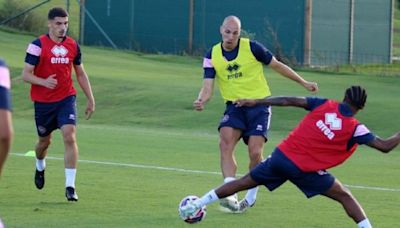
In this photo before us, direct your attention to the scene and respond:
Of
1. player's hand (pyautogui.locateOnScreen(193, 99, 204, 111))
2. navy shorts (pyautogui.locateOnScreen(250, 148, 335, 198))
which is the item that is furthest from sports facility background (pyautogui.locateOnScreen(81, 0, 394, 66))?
navy shorts (pyautogui.locateOnScreen(250, 148, 335, 198))

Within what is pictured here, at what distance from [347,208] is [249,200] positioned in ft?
7.59

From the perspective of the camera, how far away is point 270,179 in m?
10.9

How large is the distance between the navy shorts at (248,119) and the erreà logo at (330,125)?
2742 mm

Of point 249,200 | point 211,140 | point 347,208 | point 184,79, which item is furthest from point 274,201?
Answer: point 184,79

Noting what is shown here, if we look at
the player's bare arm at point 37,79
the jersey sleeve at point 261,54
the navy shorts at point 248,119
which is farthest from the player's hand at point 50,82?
the jersey sleeve at point 261,54

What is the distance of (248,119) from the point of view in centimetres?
1319

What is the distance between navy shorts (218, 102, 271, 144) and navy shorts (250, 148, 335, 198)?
2289 mm

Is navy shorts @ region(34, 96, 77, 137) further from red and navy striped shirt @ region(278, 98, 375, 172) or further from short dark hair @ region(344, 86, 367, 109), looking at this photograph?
short dark hair @ region(344, 86, 367, 109)

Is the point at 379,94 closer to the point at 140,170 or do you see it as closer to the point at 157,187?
the point at 140,170

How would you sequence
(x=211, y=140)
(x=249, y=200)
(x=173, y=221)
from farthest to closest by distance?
(x=211, y=140) → (x=249, y=200) → (x=173, y=221)

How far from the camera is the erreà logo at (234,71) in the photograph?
43.1 feet

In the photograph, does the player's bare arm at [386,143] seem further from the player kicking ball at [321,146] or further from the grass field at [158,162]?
the grass field at [158,162]

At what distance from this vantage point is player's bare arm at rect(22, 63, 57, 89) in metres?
13.3

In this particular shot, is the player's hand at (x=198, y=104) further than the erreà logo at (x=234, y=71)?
No
